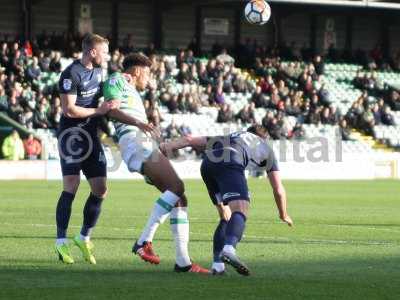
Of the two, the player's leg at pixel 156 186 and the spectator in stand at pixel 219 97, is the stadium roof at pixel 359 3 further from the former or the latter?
the player's leg at pixel 156 186

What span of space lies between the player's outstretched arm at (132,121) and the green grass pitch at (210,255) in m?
1.31

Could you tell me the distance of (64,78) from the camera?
11.5 meters

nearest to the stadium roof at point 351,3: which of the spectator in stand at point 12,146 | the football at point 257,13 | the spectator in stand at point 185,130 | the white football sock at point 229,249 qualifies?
the spectator in stand at point 185,130

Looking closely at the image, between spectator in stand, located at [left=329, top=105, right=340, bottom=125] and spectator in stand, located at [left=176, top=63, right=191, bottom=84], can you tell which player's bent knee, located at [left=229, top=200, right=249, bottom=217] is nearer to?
spectator in stand, located at [left=176, top=63, right=191, bottom=84]

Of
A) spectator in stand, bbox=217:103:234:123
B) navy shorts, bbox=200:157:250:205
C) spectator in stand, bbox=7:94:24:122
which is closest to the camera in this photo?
navy shorts, bbox=200:157:250:205

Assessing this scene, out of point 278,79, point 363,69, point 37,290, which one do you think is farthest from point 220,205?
point 363,69

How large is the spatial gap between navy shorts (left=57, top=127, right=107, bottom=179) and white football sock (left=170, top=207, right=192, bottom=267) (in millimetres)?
1388

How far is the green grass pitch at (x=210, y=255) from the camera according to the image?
8.95 metres

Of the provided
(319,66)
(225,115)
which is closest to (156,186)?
(225,115)

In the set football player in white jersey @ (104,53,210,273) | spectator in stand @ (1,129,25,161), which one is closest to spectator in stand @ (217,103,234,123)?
spectator in stand @ (1,129,25,161)

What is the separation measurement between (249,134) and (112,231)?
17.7ft

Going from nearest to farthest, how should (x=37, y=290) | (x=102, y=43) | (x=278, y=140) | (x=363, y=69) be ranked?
(x=37, y=290), (x=102, y=43), (x=278, y=140), (x=363, y=69)

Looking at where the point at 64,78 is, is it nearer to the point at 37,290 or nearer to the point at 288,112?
the point at 37,290

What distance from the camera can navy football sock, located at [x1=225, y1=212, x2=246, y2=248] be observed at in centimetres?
997
